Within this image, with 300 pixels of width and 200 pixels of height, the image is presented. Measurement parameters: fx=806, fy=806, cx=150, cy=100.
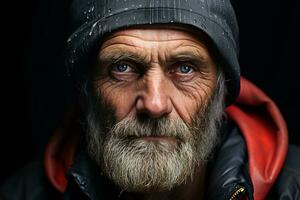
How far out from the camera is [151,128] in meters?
2.56

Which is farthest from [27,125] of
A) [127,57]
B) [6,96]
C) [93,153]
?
[127,57]

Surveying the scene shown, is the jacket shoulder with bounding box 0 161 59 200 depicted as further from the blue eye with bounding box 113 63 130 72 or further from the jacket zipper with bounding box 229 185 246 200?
the jacket zipper with bounding box 229 185 246 200

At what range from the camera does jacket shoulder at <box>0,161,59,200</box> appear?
9.67 feet

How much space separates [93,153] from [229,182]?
0.49 m

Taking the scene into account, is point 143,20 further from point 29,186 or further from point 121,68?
point 29,186

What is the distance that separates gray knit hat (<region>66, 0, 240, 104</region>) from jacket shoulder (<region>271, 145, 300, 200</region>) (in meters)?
0.39

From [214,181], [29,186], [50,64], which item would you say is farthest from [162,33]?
[50,64]

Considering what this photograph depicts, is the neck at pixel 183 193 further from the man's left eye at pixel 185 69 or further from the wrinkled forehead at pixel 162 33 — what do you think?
the wrinkled forehead at pixel 162 33

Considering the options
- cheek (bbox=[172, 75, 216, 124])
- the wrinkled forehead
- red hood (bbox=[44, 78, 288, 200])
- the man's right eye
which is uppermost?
the wrinkled forehead

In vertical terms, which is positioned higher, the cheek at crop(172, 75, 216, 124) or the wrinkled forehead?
the wrinkled forehead

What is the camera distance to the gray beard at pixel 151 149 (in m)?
2.57

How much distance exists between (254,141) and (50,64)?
1017mm

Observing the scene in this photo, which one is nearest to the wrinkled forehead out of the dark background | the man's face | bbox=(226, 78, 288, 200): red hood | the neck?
the man's face

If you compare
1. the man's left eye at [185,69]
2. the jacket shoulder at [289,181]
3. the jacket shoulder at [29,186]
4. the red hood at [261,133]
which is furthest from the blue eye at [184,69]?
the jacket shoulder at [29,186]
